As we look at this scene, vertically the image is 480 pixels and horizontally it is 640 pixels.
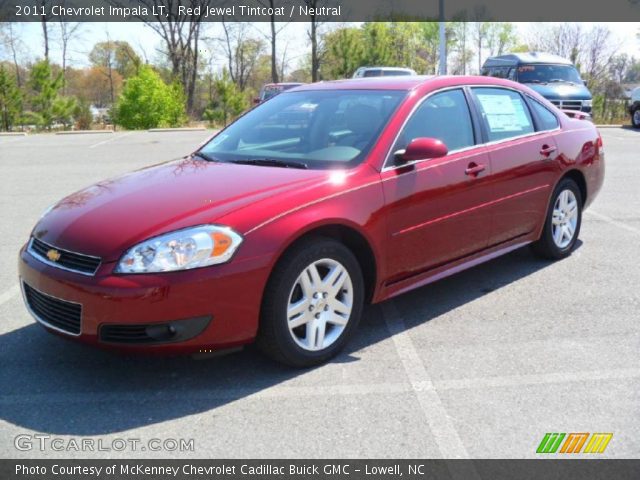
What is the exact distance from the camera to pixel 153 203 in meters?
3.73

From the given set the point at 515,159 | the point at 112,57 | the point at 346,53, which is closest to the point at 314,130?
the point at 515,159

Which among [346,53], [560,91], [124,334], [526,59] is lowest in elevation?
[124,334]

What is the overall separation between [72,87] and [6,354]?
70099mm

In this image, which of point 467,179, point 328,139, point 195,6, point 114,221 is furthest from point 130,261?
point 195,6

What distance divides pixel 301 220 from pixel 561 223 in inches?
123

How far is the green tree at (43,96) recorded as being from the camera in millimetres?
30422

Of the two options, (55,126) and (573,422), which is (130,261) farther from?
(55,126)

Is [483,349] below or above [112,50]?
below

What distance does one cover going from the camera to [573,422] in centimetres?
317

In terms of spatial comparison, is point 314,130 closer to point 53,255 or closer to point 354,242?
point 354,242

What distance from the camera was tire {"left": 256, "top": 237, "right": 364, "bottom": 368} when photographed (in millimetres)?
3584

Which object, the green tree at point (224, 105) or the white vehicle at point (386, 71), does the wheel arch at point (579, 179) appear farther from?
the green tree at point (224, 105)

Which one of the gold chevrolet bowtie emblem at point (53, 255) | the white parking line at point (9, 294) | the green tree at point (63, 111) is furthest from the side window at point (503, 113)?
the green tree at point (63, 111)

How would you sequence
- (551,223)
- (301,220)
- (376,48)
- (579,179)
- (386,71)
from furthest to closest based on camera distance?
(376,48) → (386,71) → (579,179) → (551,223) → (301,220)
